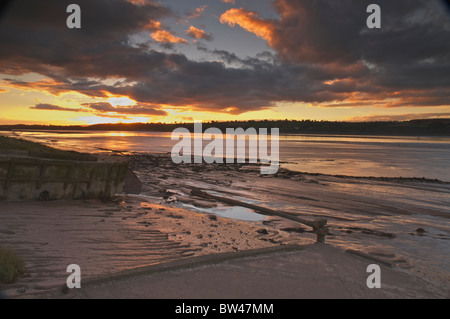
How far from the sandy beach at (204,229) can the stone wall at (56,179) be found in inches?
22.7

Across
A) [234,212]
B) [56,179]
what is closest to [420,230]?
[234,212]

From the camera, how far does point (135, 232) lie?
351 inches

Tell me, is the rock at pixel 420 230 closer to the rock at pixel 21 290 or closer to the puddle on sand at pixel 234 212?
the puddle on sand at pixel 234 212

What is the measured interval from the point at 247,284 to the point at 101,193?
1045cm

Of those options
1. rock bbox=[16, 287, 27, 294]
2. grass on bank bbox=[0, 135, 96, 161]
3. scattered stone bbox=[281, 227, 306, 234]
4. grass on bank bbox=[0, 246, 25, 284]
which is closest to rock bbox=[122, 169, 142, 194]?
grass on bank bbox=[0, 135, 96, 161]

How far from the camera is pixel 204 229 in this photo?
10062 mm

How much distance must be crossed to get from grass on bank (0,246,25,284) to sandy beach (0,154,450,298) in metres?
0.14

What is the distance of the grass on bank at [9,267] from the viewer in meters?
4.86

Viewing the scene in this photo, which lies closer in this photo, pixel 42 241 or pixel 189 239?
pixel 42 241

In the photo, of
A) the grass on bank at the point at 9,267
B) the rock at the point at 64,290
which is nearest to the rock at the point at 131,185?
the grass on bank at the point at 9,267

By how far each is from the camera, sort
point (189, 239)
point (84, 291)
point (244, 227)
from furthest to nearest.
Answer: point (244, 227)
point (189, 239)
point (84, 291)
